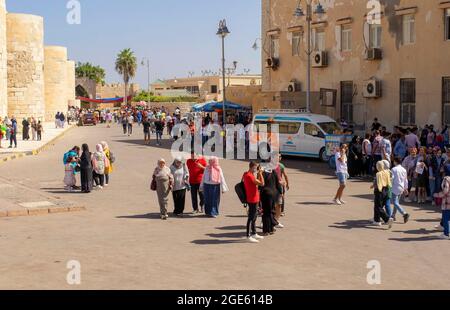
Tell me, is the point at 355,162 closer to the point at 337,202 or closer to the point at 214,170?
the point at 337,202

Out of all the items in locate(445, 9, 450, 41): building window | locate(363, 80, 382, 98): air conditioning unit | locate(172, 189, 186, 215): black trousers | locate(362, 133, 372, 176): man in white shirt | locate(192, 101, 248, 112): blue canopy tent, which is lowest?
locate(172, 189, 186, 215): black trousers

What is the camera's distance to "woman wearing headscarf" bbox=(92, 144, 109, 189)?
760 inches

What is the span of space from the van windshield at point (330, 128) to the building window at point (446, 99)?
409cm

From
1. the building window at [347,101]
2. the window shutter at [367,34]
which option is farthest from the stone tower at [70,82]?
the window shutter at [367,34]

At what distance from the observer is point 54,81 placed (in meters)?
68.1

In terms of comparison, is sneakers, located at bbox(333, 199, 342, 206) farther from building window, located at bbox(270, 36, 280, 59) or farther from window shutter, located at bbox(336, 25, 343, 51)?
building window, located at bbox(270, 36, 280, 59)

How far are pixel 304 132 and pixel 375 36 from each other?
6.01 m

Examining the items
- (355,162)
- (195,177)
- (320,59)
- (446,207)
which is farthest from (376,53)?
(446,207)

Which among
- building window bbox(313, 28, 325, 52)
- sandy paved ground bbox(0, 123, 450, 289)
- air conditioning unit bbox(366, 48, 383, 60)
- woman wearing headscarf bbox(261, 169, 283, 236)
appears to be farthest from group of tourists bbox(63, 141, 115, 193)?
building window bbox(313, 28, 325, 52)

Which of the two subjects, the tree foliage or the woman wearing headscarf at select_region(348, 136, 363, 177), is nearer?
the woman wearing headscarf at select_region(348, 136, 363, 177)

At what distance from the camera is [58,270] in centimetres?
995

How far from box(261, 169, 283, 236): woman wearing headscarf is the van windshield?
1463cm

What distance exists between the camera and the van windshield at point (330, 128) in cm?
2720
